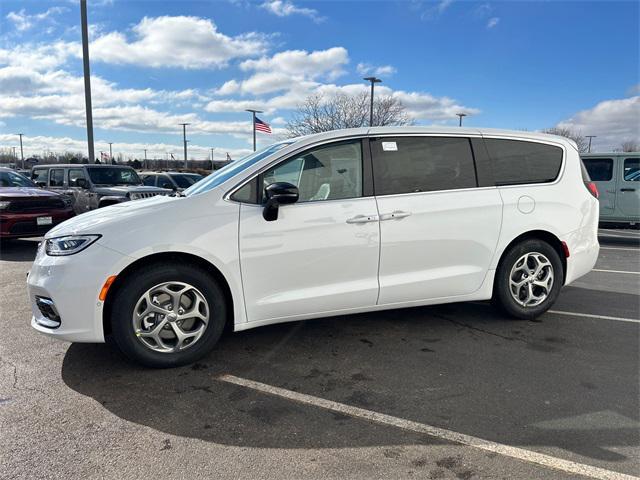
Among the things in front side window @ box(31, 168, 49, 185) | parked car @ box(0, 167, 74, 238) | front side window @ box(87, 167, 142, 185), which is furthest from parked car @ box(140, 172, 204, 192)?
parked car @ box(0, 167, 74, 238)

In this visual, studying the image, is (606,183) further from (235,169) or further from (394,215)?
(235,169)

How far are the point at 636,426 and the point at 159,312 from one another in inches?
127

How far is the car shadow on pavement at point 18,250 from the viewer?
26.0 feet

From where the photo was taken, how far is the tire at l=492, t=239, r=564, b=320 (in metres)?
4.48

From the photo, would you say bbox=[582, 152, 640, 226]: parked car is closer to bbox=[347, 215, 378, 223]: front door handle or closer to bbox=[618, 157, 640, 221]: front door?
bbox=[618, 157, 640, 221]: front door

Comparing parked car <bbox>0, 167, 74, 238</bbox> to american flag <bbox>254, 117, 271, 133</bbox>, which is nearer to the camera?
parked car <bbox>0, 167, 74, 238</bbox>

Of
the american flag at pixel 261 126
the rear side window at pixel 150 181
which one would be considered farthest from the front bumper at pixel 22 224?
the american flag at pixel 261 126

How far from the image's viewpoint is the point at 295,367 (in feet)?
11.7

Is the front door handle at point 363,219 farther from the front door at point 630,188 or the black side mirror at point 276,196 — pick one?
the front door at point 630,188

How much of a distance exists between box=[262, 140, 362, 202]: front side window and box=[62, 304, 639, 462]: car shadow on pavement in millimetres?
1324

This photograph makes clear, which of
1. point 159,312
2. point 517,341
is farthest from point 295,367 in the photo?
point 517,341

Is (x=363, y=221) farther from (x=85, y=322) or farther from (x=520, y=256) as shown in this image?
(x=85, y=322)

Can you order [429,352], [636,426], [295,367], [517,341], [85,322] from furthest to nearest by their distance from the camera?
[517,341] → [429,352] → [295,367] → [85,322] → [636,426]

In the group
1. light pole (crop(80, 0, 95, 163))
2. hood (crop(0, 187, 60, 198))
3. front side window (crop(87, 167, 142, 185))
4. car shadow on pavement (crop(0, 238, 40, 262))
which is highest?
light pole (crop(80, 0, 95, 163))
